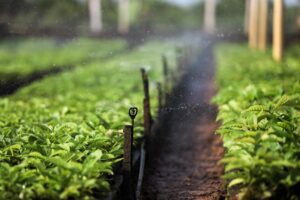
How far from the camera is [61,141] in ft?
18.5

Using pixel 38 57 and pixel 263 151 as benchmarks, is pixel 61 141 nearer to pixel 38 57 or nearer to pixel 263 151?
pixel 263 151

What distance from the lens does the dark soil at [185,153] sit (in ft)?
21.8

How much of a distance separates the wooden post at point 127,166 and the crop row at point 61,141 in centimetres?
19

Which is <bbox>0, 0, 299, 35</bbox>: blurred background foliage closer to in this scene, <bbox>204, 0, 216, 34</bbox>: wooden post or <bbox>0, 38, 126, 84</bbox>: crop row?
<bbox>204, 0, 216, 34</bbox>: wooden post

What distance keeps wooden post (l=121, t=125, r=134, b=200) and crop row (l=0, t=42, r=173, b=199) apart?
7.4 inches

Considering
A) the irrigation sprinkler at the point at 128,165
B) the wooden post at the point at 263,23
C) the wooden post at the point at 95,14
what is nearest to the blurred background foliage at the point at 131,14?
the wooden post at the point at 95,14

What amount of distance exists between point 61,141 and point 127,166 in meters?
0.99

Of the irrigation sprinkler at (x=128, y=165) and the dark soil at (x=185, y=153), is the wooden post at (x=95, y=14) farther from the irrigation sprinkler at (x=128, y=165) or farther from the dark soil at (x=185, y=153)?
the irrigation sprinkler at (x=128, y=165)

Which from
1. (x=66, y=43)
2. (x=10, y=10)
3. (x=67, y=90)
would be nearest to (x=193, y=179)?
(x=67, y=90)

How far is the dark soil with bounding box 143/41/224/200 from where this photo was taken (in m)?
6.64

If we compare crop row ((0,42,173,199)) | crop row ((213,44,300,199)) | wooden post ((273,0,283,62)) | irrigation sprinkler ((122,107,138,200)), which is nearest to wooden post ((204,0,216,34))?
wooden post ((273,0,283,62))

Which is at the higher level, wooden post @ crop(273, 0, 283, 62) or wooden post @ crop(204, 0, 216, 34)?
wooden post @ crop(204, 0, 216, 34)

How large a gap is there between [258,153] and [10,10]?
149 ft

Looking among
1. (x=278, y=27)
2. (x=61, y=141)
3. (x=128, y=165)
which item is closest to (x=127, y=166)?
(x=128, y=165)
